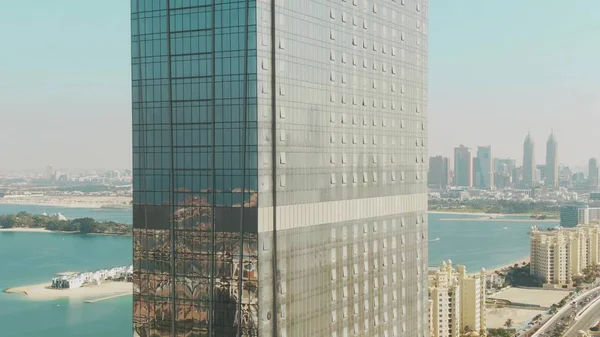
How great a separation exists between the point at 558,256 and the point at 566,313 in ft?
34.5

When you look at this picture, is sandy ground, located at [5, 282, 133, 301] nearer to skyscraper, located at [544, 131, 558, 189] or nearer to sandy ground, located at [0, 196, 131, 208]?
sandy ground, located at [0, 196, 131, 208]

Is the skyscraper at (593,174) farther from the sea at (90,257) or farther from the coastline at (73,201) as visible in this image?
the coastline at (73,201)

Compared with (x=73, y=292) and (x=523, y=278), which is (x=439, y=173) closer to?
(x=523, y=278)

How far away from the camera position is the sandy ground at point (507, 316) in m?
41.8

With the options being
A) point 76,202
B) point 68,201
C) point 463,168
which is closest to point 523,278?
point 76,202

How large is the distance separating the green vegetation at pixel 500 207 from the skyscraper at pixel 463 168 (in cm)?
3749

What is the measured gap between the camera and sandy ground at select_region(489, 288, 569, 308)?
48.5 metres

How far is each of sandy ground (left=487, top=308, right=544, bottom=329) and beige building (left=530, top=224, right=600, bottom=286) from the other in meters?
9.93

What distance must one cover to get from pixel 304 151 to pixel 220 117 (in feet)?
6.01

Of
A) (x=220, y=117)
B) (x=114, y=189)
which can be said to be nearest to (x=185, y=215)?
(x=220, y=117)

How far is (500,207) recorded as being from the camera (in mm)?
128375

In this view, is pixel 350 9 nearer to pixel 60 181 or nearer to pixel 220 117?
pixel 220 117

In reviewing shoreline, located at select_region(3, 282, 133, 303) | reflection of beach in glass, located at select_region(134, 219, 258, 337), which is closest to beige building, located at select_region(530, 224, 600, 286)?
shoreline, located at select_region(3, 282, 133, 303)

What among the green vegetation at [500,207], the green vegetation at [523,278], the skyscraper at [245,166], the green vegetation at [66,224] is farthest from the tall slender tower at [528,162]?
the skyscraper at [245,166]
